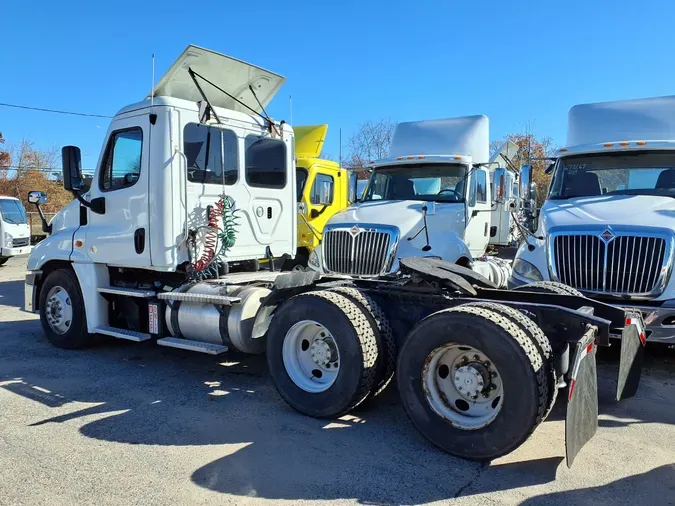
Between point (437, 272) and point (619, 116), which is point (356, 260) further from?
point (619, 116)

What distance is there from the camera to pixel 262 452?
3986mm

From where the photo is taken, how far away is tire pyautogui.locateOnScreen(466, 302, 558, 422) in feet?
11.9

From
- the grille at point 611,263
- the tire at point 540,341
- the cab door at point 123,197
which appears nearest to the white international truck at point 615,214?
the grille at point 611,263

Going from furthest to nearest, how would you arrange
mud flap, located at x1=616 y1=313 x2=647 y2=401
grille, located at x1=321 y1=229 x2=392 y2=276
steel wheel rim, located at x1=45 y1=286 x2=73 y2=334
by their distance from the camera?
grille, located at x1=321 y1=229 x2=392 y2=276 → steel wheel rim, located at x1=45 y1=286 x2=73 y2=334 → mud flap, located at x1=616 y1=313 x2=647 y2=401

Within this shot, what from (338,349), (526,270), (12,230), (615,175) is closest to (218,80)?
(338,349)

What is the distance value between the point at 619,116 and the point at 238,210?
5095 millimetres

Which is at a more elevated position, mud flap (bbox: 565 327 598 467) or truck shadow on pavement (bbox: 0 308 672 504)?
mud flap (bbox: 565 327 598 467)

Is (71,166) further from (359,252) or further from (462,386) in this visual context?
(462,386)

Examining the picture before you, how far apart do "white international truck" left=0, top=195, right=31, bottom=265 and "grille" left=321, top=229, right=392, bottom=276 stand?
48.5 feet

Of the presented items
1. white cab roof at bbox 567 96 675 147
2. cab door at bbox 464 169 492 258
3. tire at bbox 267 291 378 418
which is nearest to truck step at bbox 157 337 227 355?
tire at bbox 267 291 378 418

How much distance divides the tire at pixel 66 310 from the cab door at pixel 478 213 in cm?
532

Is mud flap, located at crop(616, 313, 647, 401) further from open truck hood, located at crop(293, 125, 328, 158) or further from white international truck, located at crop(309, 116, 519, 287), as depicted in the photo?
open truck hood, located at crop(293, 125, 328, 158)

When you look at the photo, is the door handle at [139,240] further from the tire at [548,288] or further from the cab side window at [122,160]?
the tire at [548,288]

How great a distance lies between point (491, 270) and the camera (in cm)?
847
